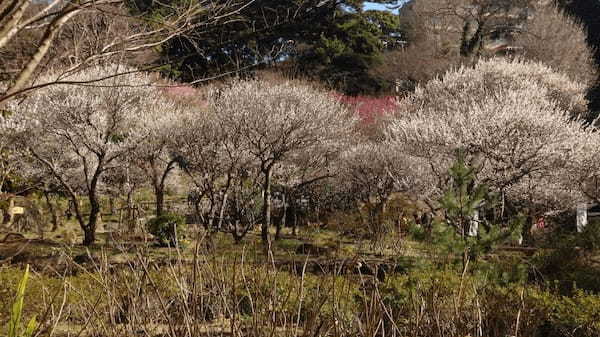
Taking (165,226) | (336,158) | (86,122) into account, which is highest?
(86,122)

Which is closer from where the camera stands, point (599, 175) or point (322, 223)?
point (599, 175)

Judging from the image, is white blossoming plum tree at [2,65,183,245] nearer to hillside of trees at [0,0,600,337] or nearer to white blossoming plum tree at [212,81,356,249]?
hillside of trees at [0,0,600,337]

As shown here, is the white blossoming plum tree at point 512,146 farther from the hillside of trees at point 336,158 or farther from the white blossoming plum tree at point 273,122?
the white blossoming plum tree at point 273,122

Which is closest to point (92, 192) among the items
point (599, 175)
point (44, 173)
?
point (44, 173)

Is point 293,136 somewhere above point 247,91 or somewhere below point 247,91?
below

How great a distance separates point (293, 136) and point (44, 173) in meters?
10.1

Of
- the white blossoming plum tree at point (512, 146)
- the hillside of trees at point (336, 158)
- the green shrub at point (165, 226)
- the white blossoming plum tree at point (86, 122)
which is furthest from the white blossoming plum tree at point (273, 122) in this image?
the white blossoming plum tree at point (86, 122)

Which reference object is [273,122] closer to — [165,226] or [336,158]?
[165,226]

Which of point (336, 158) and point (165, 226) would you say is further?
point (336, 158)

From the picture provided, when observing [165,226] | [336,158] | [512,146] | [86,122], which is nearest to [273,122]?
[165,226]

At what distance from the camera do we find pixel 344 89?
29.3 metres

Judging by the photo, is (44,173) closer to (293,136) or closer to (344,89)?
(293,136)

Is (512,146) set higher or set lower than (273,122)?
higher

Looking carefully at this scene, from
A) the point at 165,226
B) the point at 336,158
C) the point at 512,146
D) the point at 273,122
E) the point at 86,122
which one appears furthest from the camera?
the point at 336,158
